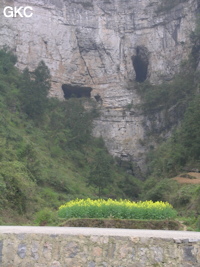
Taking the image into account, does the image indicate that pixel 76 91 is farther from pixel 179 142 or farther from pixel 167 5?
pixel 179 142

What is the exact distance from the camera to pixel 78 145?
3269cm

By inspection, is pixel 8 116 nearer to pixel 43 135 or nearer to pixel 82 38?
pixel 43 135

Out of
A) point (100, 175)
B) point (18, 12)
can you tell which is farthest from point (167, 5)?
point (100, 175)

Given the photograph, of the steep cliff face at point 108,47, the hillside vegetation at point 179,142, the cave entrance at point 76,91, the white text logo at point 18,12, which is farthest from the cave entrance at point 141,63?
the white text logo at point 18,12

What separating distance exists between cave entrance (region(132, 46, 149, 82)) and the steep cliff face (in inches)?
4.7

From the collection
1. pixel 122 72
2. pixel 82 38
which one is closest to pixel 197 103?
pixel 122 72

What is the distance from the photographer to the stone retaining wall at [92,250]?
12.8 feet

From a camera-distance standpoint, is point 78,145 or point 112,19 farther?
point 112,19

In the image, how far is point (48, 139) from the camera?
99.7 feet

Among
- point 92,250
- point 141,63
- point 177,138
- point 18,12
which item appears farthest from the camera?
point 141,63

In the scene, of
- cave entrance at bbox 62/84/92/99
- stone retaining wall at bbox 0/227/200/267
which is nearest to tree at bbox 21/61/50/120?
cave entrance at bbox 62/84/92/99

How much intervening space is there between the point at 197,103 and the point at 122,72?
17686 millimetres

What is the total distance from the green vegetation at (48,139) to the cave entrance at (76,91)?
1.90 meters

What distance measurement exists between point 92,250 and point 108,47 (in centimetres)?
3828
